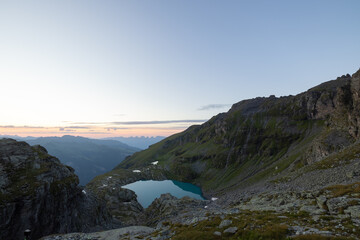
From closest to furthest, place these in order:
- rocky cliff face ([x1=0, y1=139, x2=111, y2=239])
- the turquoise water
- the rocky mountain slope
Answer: the rocky mountain slope
rocky cliff face ([x1=0, y1=139, x2=111, y2=239])
the turquoise water

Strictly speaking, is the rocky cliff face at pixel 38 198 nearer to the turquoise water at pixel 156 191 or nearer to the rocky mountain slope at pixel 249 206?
the rocky mountain slope at pixel 249 206

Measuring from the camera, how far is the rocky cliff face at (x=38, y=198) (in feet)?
121

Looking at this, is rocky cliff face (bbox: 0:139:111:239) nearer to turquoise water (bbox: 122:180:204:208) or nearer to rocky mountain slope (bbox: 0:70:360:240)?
rocky mountain slope (bbox: 0:70:360:240)

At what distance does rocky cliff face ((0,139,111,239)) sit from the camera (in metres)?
37.0

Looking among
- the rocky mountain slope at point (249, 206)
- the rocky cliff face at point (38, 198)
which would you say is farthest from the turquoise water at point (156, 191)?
the rocky cliff face at point (38, 198)

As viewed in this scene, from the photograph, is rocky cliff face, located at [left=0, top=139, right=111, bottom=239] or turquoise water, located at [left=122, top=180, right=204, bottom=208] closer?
rocky cliff face, located at [left=0, top=139, right=111, bottom=239]

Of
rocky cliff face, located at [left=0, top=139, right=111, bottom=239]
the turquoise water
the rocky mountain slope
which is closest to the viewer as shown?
the rocky mountain slope

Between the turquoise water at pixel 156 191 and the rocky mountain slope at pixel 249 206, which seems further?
the turquoise water at pixel 156 191

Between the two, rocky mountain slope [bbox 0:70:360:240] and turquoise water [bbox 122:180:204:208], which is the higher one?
rocky mountain slope [bbox 0:70:360:240]

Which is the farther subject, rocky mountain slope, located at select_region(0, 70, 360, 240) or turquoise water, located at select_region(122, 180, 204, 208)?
turquoise water, located at select_region(122, 180, 204, 208)

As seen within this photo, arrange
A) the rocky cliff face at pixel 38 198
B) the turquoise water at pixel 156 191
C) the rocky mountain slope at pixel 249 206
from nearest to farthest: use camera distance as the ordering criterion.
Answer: the rocky mountain slope at pixel 249 206 → the rocky cliff face at pixel 38 198 → the turquoise water at pixel 156 191

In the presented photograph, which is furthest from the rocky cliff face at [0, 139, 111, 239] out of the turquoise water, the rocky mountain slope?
the turquoise water

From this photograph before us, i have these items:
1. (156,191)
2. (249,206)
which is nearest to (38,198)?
(249,206)

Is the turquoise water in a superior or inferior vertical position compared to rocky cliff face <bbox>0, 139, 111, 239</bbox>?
inferior
